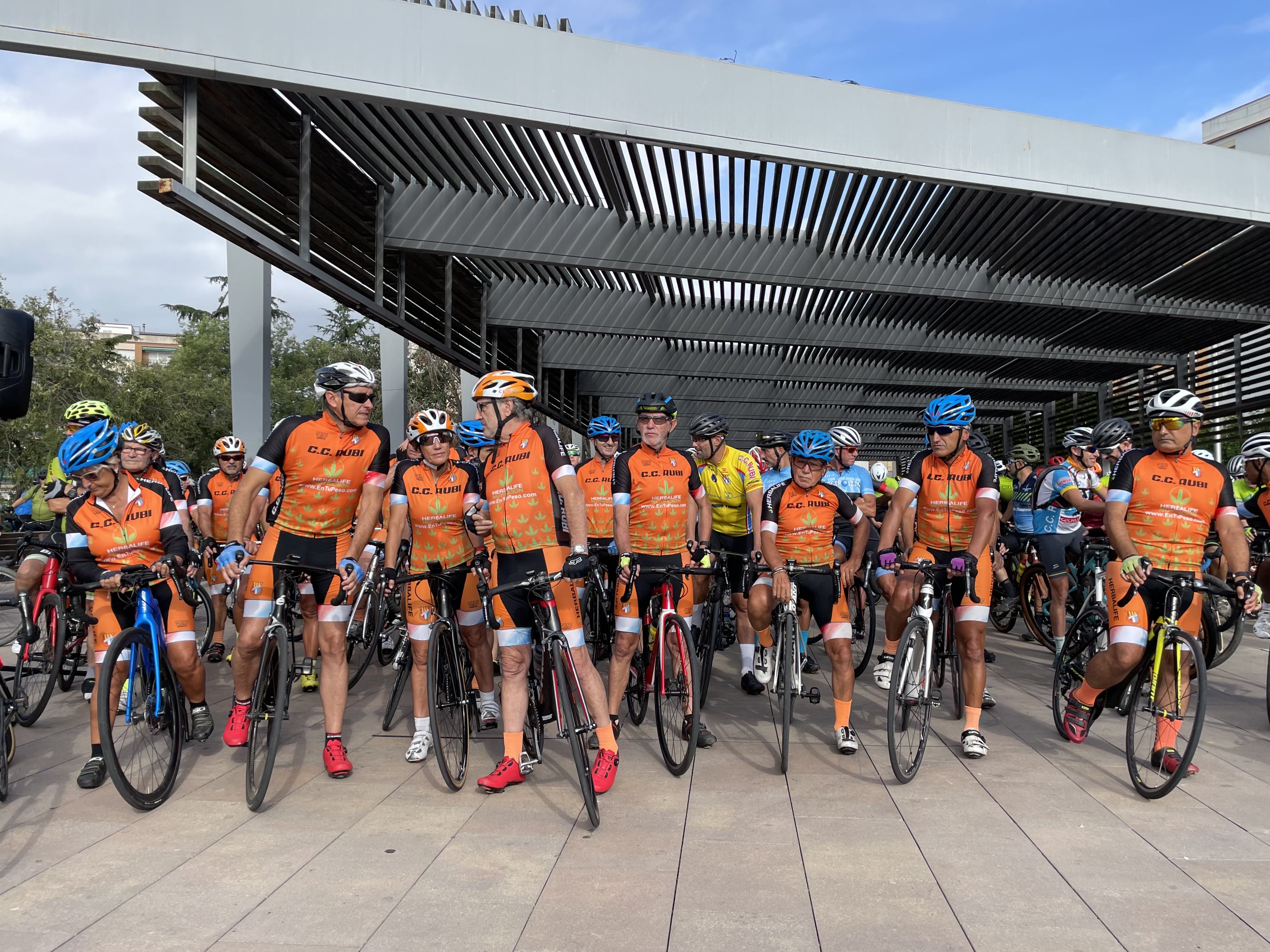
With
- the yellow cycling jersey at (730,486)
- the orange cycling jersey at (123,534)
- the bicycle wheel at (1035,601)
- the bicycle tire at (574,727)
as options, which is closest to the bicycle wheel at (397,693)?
the orange cycling jersey at (123,534)

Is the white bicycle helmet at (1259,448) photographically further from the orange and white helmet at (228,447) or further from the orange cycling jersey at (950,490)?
the orange and white helmet at (228,447)

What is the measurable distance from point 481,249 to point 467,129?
6.41 feet

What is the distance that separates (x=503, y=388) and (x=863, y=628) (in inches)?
205

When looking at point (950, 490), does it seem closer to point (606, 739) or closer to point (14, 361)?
point (606, 739)

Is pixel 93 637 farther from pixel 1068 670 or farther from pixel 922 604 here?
pixel 1068 670

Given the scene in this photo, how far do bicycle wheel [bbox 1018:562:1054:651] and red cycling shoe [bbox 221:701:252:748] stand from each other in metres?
7.15

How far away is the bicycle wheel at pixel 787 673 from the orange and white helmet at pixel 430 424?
2.31 metres

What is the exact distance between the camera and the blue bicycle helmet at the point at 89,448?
5004mm

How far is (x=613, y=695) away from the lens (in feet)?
18.7

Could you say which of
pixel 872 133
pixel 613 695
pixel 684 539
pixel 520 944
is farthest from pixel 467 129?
pixel 520 944

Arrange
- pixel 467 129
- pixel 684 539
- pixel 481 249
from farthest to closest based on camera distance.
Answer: pixel 481 249
pixel 467 129
pixel 684 539

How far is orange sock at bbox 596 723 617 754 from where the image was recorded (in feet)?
16.3

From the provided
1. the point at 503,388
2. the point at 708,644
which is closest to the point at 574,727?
the point at 503,388

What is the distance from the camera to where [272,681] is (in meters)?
5.14
